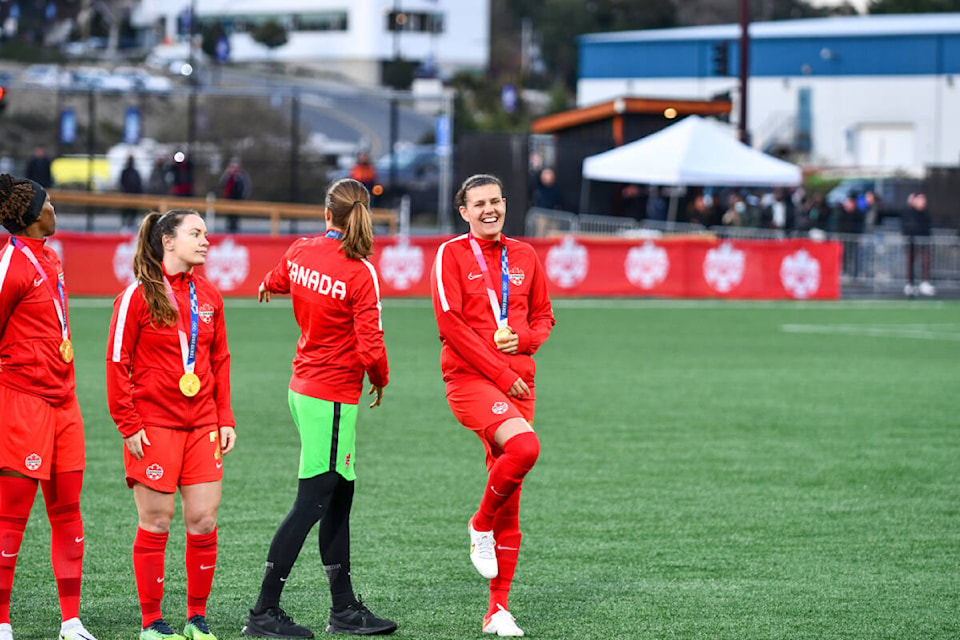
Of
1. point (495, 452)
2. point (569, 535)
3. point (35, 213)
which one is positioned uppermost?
point (35, 213)

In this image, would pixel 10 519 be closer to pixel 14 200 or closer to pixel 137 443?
pixel 137 443

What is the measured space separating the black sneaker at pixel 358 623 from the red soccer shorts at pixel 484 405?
901 millimetres

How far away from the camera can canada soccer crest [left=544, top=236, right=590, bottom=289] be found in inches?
949

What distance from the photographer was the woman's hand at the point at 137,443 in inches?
213

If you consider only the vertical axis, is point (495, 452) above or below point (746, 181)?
below

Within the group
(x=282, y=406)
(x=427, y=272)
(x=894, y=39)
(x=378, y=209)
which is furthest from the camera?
(x=894, y=39)

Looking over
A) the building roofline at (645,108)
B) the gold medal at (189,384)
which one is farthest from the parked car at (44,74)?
the gold medal at (189,384)

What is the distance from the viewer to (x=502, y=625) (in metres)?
5.94

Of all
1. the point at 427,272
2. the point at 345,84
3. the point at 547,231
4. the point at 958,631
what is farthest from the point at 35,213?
the point at 345,84

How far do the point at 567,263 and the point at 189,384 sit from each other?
62.4 ft

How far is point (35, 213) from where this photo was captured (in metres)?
5.64

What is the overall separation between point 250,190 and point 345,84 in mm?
42566

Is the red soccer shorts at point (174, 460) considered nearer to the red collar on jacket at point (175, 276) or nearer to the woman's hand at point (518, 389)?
the red collar on jacket at point (175, 276)

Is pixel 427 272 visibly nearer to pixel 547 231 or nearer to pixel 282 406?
pixel 547 231
